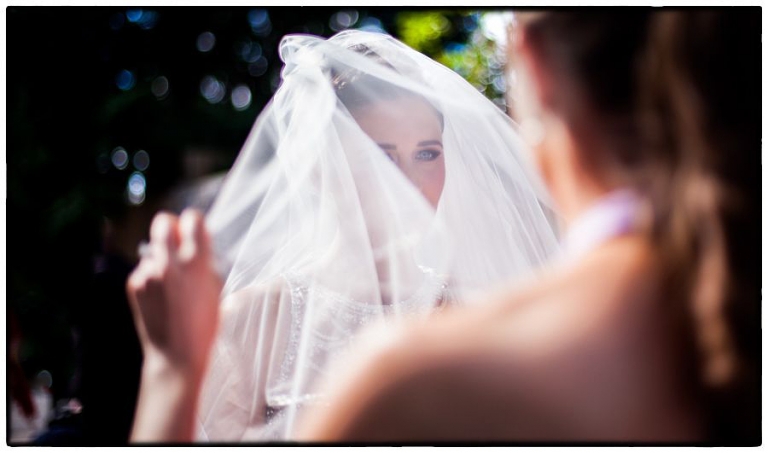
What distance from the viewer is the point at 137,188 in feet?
14.2

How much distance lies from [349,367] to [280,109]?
1.13 m

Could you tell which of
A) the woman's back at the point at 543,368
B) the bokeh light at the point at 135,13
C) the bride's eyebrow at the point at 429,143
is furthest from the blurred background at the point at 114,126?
the woman's back at the point at 543,368

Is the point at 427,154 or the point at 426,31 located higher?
the point at 426,31

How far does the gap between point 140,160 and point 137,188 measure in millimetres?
348

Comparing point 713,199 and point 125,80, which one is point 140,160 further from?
point 713,199

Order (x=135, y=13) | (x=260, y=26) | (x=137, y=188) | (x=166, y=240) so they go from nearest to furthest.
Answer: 1. (x=166, y=240)
2. (x=135, y=13)
3. (x=260, y=26)
4. (x=137, y=188)

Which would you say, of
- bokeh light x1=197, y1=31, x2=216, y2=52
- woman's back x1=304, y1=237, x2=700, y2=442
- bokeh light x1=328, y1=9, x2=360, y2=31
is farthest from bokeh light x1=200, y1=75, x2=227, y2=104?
woman's back x1=304, y1=237, x2=700, y2=442

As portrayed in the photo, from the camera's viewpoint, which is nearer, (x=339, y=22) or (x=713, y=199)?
(x=713, y=199)

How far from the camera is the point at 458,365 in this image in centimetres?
70

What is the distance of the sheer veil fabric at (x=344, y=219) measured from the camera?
70.0 inches

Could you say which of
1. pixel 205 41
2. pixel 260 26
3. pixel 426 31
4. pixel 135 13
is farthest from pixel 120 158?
pixel 135 13
